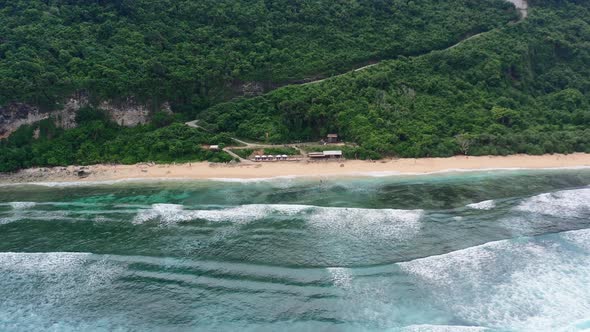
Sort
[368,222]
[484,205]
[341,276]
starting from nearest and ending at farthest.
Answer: [341,276], [368,222], [484,205]

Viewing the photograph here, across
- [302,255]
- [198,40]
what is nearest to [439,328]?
[302,255]

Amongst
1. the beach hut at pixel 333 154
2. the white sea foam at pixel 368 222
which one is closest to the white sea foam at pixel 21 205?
the white sea foam at pixel 368 222

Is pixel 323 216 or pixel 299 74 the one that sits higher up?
pixel 299 74

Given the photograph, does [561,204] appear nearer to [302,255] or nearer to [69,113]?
[302,255]

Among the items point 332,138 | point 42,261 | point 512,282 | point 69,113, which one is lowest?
point 512,282

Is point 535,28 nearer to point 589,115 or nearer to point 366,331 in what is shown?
point 589,115

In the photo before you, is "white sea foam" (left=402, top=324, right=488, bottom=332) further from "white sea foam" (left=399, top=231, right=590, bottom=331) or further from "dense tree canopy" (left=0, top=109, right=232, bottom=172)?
"dense tree canopy" (left=0, top=109, right=232, bottom=172)
